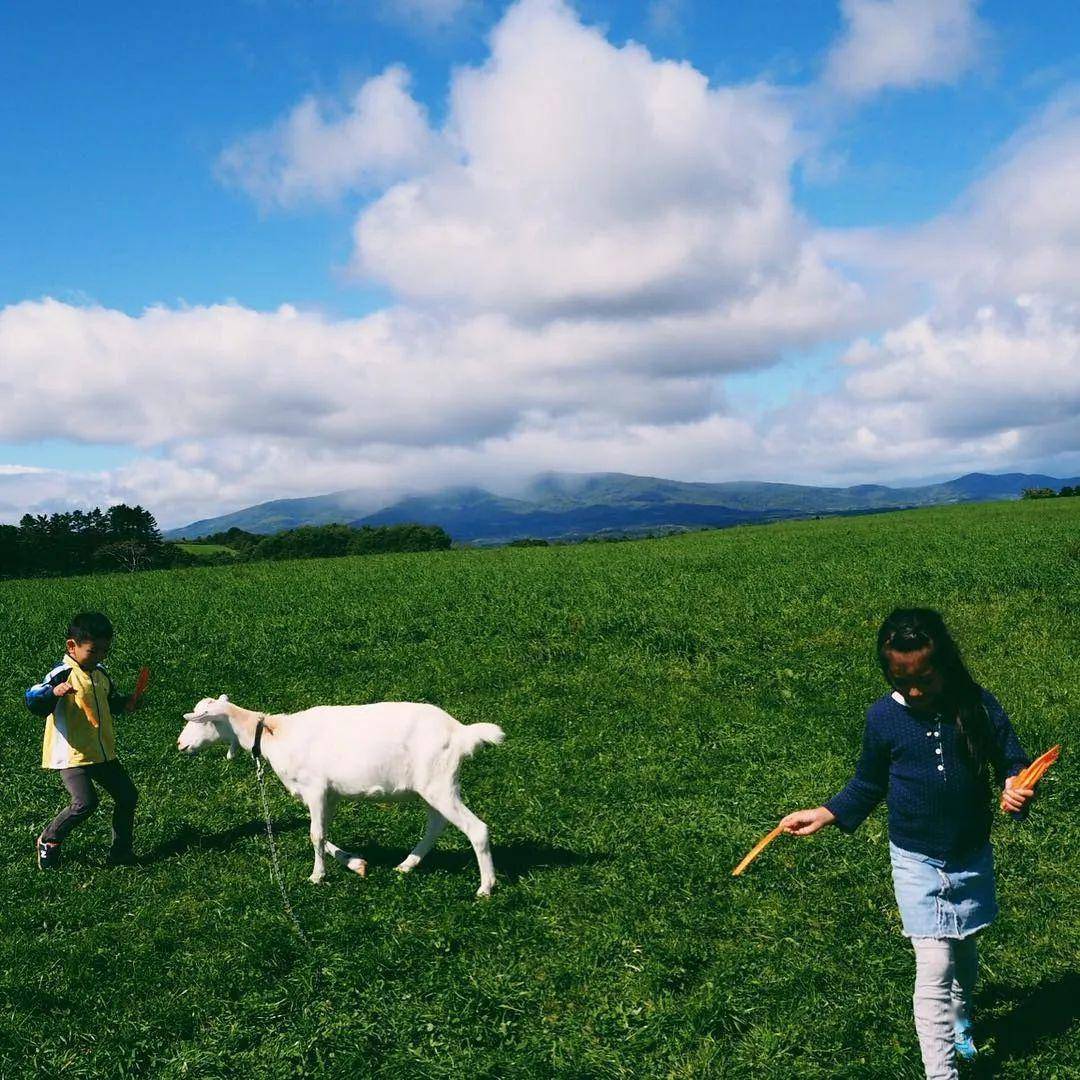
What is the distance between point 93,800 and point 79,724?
0.91m

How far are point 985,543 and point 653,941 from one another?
3340 cm

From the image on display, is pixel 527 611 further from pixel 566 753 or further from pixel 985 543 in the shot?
pixel 985 543

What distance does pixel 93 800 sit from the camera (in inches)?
370

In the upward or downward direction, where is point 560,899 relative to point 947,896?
downward

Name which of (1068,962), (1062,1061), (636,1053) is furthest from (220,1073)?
(1068,962)

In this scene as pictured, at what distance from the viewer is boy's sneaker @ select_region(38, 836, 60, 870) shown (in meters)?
9.61

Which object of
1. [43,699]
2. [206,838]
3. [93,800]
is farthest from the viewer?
[206,838]

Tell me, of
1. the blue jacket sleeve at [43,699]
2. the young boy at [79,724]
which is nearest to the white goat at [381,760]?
the young boy at [79,724]

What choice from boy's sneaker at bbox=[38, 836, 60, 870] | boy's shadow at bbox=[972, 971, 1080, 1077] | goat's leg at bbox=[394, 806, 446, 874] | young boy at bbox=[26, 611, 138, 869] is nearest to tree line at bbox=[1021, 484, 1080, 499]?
boy's shadow at bbox=[972, 971, 1080, 1077]

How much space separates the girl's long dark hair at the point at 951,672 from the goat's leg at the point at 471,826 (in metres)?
4.76

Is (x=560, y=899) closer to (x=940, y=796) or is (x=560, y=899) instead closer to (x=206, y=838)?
(x=940, y=796)

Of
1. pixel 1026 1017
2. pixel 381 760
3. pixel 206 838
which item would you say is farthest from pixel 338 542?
pixel 1026 1017

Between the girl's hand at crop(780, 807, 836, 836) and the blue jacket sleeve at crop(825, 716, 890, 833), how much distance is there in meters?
0.07

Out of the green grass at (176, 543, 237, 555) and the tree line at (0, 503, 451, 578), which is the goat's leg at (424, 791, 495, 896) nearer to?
the tree line at (0, 503, 451, 578)
